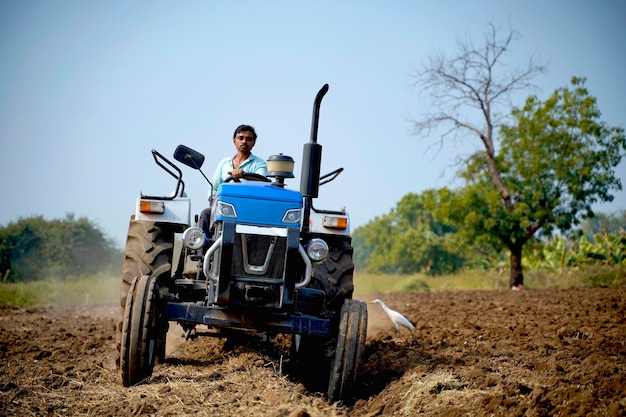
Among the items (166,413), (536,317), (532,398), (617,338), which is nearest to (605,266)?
(536,317)

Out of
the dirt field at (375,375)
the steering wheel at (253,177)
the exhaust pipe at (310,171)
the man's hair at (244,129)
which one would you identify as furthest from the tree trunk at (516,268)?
the steering wheel at (253,177)

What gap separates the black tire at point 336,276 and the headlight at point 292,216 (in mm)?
824

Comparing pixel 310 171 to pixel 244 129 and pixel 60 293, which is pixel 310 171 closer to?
pixel 244 129

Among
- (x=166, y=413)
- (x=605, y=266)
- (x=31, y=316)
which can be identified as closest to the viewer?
Answer: (x=166, y=413)

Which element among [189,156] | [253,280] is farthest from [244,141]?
[253,280]

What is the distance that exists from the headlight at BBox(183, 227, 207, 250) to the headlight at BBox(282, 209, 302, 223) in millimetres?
671

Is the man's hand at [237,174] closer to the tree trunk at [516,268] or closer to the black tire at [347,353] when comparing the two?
the black tire at [347,353]

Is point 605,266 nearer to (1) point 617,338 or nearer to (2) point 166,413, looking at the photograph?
(1) point 617,338

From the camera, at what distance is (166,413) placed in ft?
15.6

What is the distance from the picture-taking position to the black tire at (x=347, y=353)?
544cm

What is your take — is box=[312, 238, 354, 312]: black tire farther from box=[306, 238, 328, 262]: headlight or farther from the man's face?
the man's face

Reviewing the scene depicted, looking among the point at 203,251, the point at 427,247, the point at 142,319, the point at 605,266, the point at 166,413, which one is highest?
the point at 427,247

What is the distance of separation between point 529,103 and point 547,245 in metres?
8.16

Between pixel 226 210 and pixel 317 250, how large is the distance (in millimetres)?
818
